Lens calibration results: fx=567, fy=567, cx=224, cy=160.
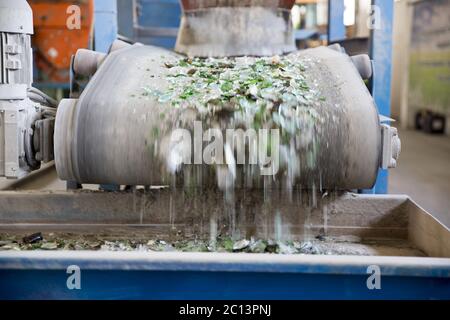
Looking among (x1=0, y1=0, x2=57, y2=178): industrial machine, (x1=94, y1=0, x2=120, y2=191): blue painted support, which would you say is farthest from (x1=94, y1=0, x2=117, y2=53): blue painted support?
(x1=0, y1=0, x2=57, y2=178): industrial machine

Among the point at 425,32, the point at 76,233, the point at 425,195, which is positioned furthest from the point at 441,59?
the point at 76,233

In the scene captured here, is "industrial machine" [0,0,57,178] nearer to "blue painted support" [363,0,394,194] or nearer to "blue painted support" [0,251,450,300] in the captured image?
"blue painted support" [0,251,450,300]

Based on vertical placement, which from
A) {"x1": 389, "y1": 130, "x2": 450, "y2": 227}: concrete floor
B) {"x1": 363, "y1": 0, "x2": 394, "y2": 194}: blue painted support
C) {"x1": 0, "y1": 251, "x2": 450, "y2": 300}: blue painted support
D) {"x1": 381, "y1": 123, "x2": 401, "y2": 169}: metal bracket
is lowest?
{"x1": 389, "y1": 130, "x2": 450, "y2": 227}: concrete floor

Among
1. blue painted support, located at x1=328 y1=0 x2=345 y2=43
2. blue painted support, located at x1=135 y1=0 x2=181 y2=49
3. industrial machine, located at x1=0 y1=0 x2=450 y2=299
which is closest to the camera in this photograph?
industrial machine, located at x1=0 y1=0 x2=450 y2=299

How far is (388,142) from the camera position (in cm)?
220

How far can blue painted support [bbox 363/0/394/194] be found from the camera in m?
3.01

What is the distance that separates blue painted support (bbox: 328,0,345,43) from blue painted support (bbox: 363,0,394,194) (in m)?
1.35

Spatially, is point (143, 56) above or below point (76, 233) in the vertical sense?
above

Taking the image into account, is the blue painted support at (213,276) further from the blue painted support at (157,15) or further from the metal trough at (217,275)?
the blue painted support at (157,15)

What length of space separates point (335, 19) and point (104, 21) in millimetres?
1982

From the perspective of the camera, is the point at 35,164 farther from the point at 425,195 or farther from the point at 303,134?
the point at 425,195

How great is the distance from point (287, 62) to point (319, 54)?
0.61 feet

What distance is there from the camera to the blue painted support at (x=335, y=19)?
4.39 metres

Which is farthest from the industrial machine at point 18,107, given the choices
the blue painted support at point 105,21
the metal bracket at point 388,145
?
the metal bracket at point 388,145
